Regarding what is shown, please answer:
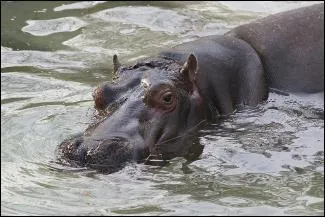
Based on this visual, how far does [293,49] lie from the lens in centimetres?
723

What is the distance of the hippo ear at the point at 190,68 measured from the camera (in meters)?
6.51

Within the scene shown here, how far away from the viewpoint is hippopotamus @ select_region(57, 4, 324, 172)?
576cm

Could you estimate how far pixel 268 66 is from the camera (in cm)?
717

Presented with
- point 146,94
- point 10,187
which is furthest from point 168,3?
point 10,187

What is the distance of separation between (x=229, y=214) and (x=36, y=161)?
5.38 feet

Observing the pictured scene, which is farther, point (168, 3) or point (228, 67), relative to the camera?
point (168, 3)

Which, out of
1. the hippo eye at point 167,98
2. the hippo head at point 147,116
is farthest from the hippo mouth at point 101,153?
the hippo eye at point 167,98

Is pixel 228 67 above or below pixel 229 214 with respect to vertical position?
above

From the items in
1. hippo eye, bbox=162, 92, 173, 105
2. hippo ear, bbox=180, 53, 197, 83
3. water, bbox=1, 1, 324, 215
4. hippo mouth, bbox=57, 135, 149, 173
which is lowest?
water, bbox=1, 1, 324, 215

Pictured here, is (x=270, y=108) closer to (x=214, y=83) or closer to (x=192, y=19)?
(x=214, y=83)

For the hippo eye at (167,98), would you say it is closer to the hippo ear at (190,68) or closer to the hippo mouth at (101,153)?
the hippo ear at (190,68)

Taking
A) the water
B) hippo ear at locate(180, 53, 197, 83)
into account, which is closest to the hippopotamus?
hippo ear at locate(180, 53, 197, 83)

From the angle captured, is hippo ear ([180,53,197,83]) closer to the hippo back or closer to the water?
the water

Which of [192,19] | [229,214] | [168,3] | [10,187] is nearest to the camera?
[229,214]
